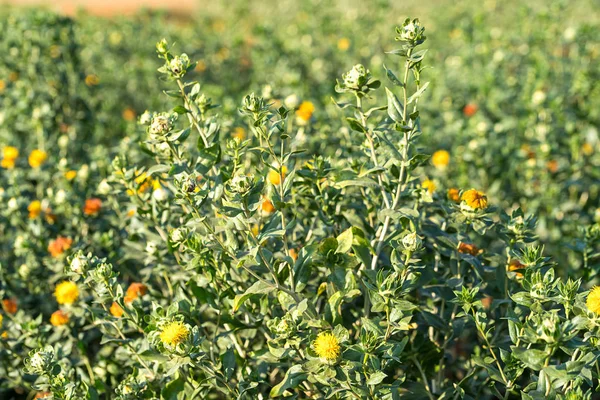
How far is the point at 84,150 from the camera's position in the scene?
3869 millimetres

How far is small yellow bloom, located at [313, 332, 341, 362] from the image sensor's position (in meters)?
1.64

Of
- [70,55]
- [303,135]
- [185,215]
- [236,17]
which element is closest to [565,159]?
[303,135]

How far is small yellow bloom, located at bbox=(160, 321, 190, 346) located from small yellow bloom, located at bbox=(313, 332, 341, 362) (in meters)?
0.37

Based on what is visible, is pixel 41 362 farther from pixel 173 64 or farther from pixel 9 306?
pixel 173 64

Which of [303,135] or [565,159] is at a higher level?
[303,135]

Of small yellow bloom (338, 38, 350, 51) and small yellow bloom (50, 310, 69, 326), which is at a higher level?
small yellow bloom (338, 38, 350, 51)

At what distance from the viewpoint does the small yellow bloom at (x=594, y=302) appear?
158cm

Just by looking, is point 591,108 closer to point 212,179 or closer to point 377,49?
point 377,49

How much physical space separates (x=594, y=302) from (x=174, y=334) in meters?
1.12

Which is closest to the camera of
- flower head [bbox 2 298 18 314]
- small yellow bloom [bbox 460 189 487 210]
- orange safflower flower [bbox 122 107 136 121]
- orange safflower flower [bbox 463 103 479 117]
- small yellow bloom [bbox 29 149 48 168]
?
small yellow bloom [bbox 460 189 487 210]

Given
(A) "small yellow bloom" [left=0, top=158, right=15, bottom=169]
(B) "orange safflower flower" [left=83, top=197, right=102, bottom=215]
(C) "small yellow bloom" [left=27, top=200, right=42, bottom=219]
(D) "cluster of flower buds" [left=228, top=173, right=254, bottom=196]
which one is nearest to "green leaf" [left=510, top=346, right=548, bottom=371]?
(D) "cluster of flower buds" [left=228, top=173, right=254, bottom=196]

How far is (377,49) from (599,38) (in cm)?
198

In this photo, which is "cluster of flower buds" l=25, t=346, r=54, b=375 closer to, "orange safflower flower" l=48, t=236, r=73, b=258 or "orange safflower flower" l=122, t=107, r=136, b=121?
"orange safflower flower" l=48, t=236, r=73, b=258

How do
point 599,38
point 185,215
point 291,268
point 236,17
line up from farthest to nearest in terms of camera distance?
point 236,17 → point 599,38 → point 185,215 → point 291,268
